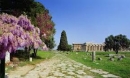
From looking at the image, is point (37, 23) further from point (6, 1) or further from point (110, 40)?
point (110, 40)

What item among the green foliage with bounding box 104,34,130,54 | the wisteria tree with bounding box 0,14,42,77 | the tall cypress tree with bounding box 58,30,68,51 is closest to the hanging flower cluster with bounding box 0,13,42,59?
the wisteria tree with bounding box 0,14,42,77

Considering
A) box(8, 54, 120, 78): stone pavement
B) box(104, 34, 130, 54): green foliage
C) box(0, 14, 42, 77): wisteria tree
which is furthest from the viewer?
box(104, 34, 130, 54): green foliage

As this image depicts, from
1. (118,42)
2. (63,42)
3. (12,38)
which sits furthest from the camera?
(63,42)

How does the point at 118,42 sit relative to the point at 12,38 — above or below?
above

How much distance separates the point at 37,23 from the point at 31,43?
20.3 m

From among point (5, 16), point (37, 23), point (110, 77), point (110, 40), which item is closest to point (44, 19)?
point (37, 23)

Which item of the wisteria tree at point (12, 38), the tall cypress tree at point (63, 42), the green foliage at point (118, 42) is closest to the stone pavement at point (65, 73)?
the wisteria tree at point (12, 38)

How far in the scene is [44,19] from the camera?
87.9 ft

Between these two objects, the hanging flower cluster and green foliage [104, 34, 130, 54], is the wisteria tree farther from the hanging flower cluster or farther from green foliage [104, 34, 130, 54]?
green foliage [104, 34, 130, 54]

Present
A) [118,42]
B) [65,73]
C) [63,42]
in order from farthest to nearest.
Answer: [63,42] < [118,42] < [65,73]

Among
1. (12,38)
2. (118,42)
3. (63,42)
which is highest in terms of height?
(63,42)

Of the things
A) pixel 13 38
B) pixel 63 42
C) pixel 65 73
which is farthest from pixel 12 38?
pixel 63 42

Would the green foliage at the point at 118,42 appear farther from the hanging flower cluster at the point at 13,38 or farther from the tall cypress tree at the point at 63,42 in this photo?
the hanging flower cluster at the point at 13,38

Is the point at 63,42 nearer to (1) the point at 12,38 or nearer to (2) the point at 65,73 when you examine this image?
(2) the point at 65,73
